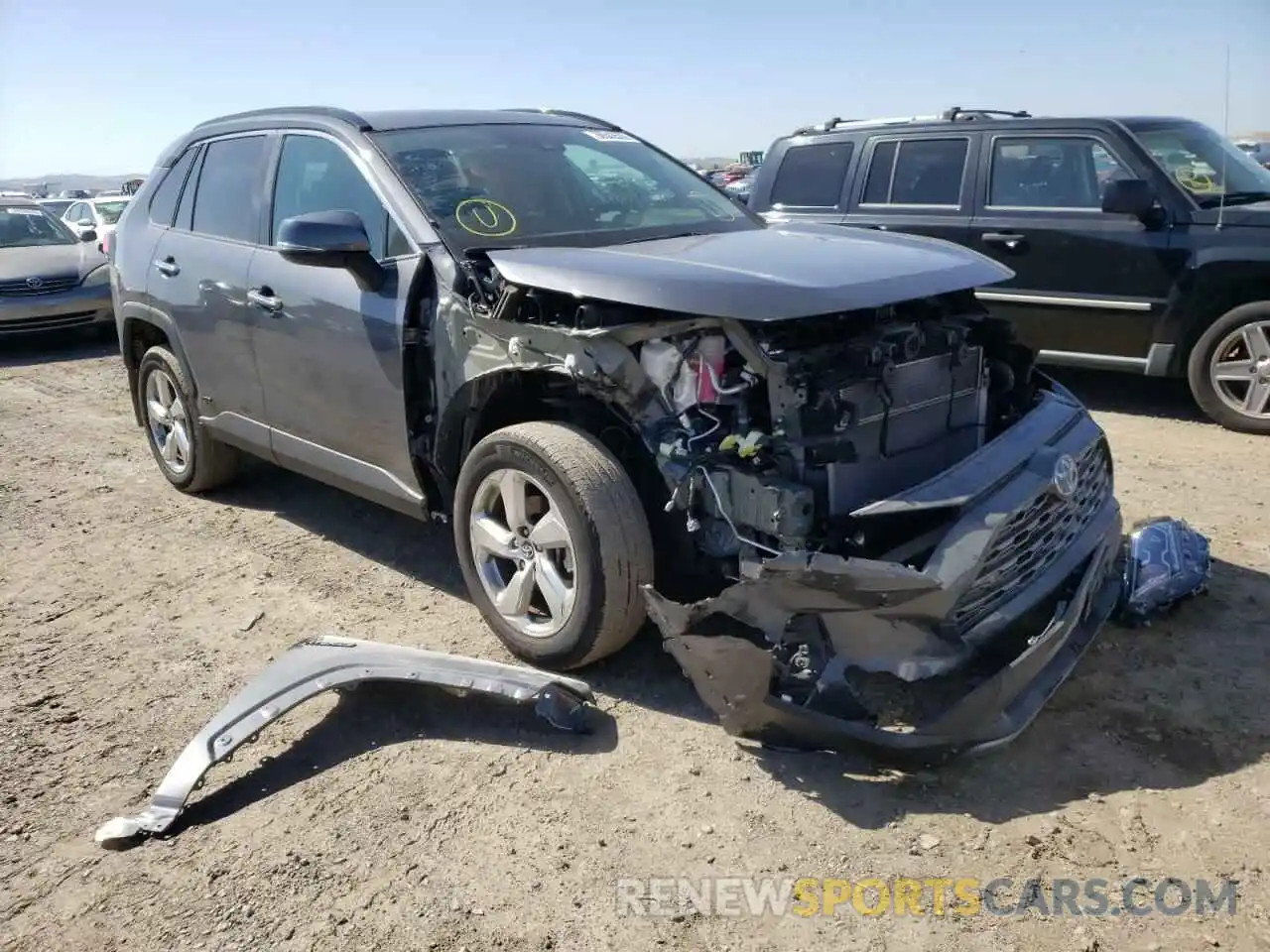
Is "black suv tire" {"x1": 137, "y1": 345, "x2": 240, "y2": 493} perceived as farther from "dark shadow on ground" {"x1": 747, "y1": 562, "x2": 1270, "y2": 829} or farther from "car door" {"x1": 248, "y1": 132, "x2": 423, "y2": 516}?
"dark shadow on ground" {"x1": 747, "y1": 562, "x2": 1270, "y2": 829}

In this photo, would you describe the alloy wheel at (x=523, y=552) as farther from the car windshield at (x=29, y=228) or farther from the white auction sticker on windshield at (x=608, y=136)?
the car windshield at (x=29, y=228)

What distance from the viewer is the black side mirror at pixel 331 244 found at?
362 cm

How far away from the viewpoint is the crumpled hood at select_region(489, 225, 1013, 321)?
292 cm

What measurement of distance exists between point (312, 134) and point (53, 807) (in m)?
2.76

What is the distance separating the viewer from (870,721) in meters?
2.86

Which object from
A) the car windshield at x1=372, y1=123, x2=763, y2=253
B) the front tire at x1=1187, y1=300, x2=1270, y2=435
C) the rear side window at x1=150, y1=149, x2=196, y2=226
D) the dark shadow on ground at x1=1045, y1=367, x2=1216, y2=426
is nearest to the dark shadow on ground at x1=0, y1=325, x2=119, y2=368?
the rear side window at x1=150, y1=149, x2=196, y2=226

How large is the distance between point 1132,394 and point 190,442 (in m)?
6.06

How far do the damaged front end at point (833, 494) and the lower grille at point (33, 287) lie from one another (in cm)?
905

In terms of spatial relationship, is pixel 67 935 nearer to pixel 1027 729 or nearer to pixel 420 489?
pixel 420 489

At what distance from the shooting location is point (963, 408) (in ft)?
11.6

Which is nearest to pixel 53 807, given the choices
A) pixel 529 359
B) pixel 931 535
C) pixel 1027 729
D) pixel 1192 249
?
pixel 529 359

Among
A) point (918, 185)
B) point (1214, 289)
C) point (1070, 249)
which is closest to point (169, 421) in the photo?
point (918, 185)

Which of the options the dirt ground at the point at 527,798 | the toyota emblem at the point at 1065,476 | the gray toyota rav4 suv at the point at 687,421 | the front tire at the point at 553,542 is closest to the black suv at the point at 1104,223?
the dirt ground at the point at 527,798

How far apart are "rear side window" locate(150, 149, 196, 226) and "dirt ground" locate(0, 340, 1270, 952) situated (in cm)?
208
